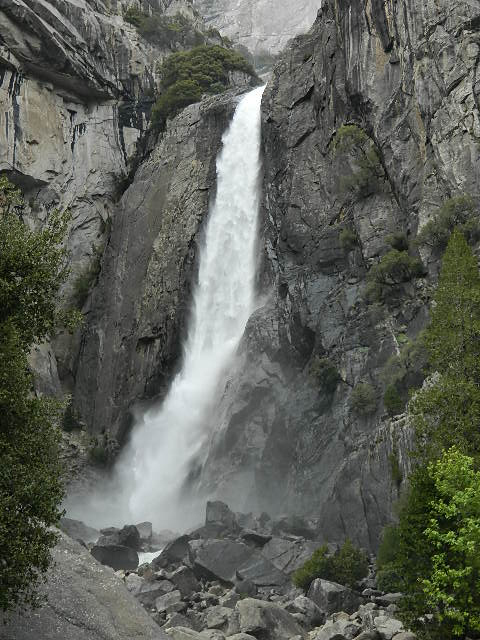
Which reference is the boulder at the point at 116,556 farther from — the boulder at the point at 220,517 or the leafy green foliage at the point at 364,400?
the leafy green foliage at the point at 364,400

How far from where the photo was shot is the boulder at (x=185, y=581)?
22.6 metres

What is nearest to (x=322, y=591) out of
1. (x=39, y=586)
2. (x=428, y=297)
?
(x=39, y=586)

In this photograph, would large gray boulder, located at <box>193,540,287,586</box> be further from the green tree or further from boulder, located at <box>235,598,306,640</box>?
the green tree

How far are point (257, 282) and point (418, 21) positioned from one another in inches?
673

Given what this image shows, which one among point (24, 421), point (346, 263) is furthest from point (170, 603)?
point (346, 263)

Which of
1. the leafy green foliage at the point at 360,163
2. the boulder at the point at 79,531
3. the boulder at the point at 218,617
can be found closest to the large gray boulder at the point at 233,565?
the boulder at the point at 218,617

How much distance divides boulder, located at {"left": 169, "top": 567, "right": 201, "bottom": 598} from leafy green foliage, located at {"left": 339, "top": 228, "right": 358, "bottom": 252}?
62.8ft

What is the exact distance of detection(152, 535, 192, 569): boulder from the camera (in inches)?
1019

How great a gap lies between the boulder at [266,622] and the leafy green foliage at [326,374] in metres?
15.3

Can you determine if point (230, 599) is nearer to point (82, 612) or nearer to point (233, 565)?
point (233, 565)

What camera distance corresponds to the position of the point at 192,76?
59281mm

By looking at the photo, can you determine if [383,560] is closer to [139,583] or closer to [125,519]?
[139,583]

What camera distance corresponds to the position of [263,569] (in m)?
A: 23.2

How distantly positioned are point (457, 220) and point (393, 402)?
27.2 feet
